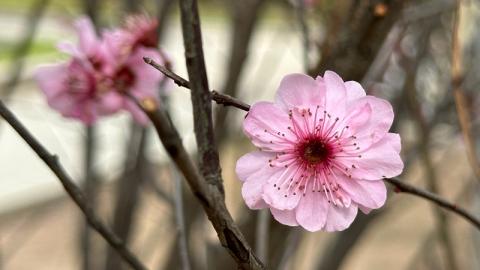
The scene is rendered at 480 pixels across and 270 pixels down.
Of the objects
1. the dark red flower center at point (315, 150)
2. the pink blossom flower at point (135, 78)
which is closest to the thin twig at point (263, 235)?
the pink blossom flower at point (135, 78)

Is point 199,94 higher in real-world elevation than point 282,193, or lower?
higher

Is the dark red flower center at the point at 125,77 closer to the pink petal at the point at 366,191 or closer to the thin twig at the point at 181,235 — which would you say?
the thin twig at the point at 181,235

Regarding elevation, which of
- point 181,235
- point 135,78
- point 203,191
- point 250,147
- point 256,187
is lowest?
point 250,147

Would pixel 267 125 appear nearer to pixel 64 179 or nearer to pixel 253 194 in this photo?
pixel 253 194

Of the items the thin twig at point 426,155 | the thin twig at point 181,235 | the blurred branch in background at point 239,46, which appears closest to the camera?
the thin twig at point 181,235

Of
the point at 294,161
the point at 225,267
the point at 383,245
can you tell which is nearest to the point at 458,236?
the point at 383,245

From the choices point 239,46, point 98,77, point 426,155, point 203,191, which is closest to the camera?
point 203,191

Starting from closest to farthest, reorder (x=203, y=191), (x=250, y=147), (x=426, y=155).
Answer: (x=203, y=191)
(x=426, y=155)
(x=250, y=147)

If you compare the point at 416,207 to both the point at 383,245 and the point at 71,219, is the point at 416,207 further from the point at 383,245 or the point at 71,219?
the point at 71,219

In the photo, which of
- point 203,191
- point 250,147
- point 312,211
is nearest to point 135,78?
point 312,211
